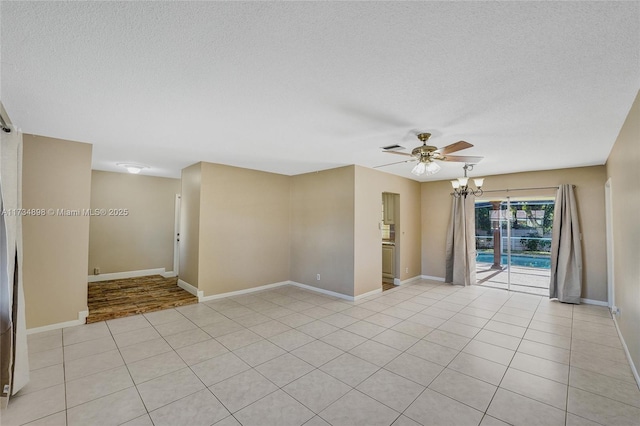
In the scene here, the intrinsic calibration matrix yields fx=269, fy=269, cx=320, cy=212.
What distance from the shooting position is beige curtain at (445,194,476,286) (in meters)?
6.40

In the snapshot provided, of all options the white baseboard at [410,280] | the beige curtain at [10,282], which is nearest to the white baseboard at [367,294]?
the white baseboard at [410,280]

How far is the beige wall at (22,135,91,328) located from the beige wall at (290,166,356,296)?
12.2 feet

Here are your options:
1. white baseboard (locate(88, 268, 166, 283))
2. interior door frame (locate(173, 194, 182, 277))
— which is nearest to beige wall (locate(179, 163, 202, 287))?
interior door frame (locate(173, 194, 182, 277))

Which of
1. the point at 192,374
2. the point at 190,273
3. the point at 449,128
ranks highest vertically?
the point at 449,128

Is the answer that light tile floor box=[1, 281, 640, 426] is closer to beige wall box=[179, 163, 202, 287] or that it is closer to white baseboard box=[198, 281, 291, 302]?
white baseboard box=[198, 281, 291, 302]

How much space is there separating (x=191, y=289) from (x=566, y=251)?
720cm

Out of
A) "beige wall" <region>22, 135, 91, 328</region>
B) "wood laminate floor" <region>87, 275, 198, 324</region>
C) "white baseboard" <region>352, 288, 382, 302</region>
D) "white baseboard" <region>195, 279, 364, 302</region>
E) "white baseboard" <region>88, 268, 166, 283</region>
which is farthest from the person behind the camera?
"white baseboard" <region>88, 268, 166, 283</region>

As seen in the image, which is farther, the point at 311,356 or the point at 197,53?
the point at 311,356

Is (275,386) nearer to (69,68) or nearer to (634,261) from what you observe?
(69,68)

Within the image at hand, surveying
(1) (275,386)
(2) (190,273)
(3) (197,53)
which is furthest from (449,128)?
(2) (190,273)

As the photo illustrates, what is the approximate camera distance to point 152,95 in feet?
7.79

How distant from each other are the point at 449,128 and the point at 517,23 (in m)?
1.66

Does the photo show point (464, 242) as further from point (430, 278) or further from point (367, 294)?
point (367, 294)

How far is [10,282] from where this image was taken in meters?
2.30
